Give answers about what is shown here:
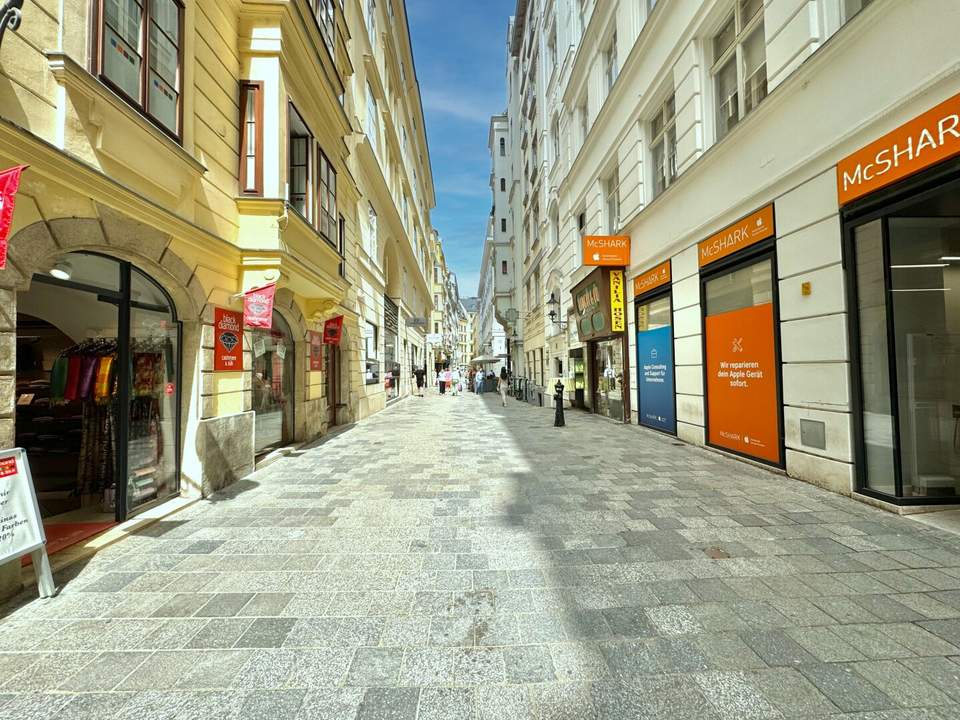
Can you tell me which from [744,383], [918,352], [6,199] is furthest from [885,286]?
[6,199]

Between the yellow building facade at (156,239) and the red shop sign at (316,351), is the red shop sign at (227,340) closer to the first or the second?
the yellow building facade at (156,239)

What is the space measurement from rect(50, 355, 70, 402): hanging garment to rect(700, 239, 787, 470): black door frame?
870 cm

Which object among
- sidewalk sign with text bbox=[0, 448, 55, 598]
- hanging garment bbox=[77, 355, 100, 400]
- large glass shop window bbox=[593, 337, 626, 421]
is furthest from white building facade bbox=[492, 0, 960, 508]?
hanging garment bbox=[77, 355, 100, 400]

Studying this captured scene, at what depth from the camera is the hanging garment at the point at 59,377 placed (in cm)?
480

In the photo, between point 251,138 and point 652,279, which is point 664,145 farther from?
point 251,138

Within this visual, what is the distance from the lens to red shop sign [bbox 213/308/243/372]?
6121 millimetres

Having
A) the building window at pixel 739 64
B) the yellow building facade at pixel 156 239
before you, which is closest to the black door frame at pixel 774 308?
the building window at pixel 739 64

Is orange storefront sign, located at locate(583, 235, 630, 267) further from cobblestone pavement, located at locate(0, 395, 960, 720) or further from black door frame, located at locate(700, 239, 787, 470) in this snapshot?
cobblestone pavement, located at locate(0, 395, 960, 720)

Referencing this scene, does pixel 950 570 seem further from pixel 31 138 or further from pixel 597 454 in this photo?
pixel 31 138

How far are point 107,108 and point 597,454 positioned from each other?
7.84 meters

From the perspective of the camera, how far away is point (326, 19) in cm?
992

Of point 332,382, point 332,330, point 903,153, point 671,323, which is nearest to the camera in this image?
point 903,153

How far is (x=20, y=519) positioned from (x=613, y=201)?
13.5 m

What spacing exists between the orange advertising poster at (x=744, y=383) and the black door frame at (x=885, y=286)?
1.21 m
